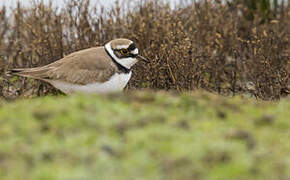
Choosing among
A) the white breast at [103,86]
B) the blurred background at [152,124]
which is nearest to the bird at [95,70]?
the white breast at [103,86]

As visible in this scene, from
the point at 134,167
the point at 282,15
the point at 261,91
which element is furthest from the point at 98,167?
the point at 282,15

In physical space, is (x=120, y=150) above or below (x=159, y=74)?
above

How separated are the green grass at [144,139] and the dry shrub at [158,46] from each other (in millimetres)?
3059

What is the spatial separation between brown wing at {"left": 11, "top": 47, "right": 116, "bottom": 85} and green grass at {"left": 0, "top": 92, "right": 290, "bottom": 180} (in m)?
1.30

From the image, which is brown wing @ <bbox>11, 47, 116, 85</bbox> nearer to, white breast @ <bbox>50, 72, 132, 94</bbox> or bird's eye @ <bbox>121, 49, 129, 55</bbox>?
white breast @ <bbox>50, 72, 132, 94</bbox>

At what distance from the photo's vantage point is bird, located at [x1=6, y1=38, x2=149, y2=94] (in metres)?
5.88

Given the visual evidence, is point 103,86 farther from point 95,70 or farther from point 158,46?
point 158,46

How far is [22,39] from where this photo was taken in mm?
Result: 8609

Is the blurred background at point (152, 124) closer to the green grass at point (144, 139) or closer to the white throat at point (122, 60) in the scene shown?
the green grass at point (144, 139)

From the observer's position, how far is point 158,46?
798cm

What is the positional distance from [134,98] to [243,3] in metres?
6.83

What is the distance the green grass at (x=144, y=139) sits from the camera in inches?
123

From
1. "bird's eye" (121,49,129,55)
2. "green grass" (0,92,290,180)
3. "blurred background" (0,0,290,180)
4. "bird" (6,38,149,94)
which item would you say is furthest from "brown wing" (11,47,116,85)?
"green grass" (0,92,290,180)

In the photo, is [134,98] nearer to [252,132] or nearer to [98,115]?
[98,115]
